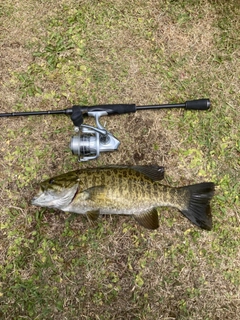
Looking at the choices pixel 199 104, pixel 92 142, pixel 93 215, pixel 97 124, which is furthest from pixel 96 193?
pixel 199 104

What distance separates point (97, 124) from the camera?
3238 millimetres

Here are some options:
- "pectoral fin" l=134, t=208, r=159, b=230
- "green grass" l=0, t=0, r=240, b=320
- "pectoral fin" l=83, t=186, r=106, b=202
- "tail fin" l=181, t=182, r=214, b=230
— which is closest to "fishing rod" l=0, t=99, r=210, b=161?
"green grass" l=0, t=0, r=240, b=320

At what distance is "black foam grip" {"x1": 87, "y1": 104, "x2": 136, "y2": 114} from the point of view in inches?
130

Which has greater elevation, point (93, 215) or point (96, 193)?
point (96, 193)

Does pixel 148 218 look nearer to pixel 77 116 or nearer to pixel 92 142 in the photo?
pixel 92 142

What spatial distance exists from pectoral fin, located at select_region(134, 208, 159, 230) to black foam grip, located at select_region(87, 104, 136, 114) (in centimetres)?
105

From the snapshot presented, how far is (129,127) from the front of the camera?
3.57 meters

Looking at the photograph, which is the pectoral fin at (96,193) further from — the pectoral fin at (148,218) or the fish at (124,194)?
the pectoral fin at (148,218)

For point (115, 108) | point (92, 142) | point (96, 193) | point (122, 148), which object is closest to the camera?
point (96, 193)

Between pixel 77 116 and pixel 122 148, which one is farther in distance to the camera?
pixel 122 148

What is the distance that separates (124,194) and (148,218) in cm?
38

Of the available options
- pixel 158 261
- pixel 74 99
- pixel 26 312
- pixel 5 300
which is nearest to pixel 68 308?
pixel 26 312

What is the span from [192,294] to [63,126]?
7.20 ft

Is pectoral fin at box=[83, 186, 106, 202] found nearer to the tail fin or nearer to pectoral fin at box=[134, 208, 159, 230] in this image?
pectoral fin at box=[134, 208, 159, 230]
